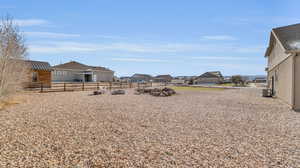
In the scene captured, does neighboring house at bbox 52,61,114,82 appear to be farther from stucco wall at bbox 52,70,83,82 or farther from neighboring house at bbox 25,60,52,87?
neighboring house at bbox 25,60,52,87

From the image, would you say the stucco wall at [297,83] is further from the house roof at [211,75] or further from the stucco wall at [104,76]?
the house roof at [211,75]

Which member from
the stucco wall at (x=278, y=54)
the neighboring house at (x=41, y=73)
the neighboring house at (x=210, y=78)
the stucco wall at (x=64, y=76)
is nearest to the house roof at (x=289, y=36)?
the stucco wall at (x=278, y=54)

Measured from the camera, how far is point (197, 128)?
265 inches

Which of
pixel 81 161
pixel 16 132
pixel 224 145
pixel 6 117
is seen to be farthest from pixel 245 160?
pixel 6 117

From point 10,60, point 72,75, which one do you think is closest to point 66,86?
point 10,60

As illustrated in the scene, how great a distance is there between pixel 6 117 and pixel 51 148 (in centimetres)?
502

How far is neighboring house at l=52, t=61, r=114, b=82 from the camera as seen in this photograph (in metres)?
37.8

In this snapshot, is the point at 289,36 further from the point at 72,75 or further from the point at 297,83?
the point at 72,75

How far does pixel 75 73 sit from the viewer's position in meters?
40.8

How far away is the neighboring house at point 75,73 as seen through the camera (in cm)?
3778

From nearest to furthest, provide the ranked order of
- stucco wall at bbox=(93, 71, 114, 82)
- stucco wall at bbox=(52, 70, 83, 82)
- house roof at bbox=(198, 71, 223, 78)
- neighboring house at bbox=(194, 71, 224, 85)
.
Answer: stucco wall at bbox=(52, 70, 83, 82) → stucco wall at bbox=(93, 71, 114, 82) → neighboring house at bbox=(194, 71, 224, 85) → house roof at bbox=(198, 71, 223, 78)

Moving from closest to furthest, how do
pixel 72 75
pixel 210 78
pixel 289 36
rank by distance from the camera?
pixel 289 36 < pixel 72 75 < pixel 210 78

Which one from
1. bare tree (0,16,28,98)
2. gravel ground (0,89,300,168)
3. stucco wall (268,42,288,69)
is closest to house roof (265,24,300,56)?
stucco wall (268,42,288,69)

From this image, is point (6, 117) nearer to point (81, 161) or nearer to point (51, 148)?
point (51, 148)
